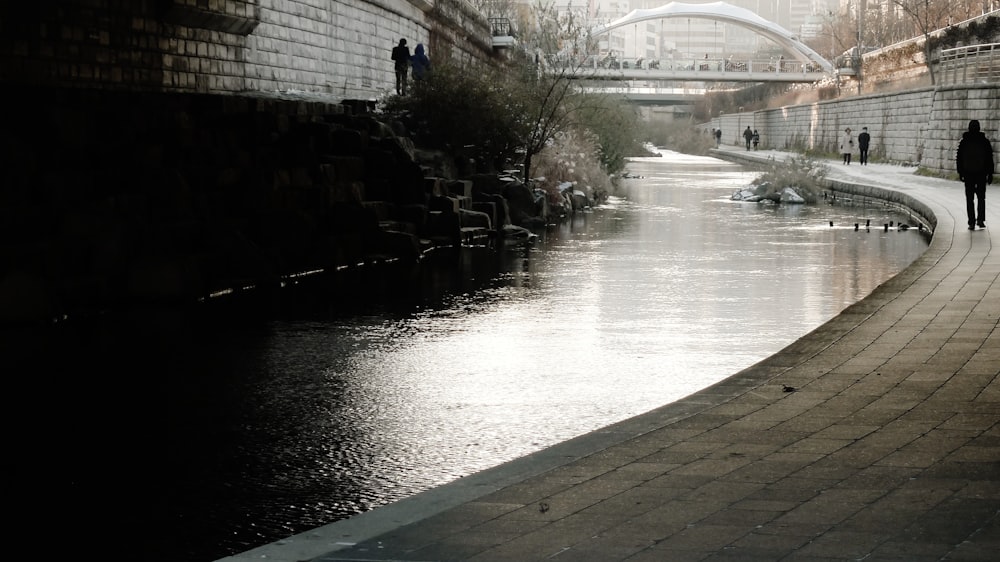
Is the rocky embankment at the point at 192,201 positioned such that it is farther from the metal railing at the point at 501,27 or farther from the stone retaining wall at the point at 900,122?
the metal railing at the point at 501,27

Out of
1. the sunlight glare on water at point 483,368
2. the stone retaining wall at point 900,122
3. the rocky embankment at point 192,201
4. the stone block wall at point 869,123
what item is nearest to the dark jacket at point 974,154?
the sunlight glare on water at point 483,368

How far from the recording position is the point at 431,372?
1031 cm

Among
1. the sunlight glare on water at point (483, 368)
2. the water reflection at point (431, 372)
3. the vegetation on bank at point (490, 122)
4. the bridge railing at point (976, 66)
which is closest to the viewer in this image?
the water reflection at point (431, 372)

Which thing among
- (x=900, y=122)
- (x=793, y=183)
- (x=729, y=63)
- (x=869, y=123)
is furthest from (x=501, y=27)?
(x=729, y=63)

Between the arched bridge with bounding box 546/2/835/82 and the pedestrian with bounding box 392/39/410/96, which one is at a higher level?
the arched bridge with bounding box 546/2/835/82

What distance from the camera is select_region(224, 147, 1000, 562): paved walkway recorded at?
15.9 feet

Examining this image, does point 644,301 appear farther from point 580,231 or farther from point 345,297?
point 580,231

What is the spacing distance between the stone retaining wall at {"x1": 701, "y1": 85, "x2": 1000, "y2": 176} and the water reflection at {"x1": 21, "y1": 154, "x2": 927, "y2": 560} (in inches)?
788

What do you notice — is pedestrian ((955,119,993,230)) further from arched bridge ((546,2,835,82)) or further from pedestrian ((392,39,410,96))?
arched bridge ((546,2,835,82))

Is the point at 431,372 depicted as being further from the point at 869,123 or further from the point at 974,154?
the point at 869,123

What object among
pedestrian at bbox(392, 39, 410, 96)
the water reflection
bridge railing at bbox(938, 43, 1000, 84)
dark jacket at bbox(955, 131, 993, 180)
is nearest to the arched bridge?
bridge railing at bbox(938, 43, 1000, 84)

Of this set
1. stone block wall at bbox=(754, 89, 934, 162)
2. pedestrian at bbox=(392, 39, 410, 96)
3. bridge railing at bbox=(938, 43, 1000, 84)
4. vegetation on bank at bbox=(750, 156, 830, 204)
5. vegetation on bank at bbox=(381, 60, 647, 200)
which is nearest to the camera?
vegetation on bank at bbox=(381, 60, 647, 200)

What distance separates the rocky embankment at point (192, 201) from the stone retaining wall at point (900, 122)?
831 inches

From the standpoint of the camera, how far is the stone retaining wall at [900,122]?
38812 mm
